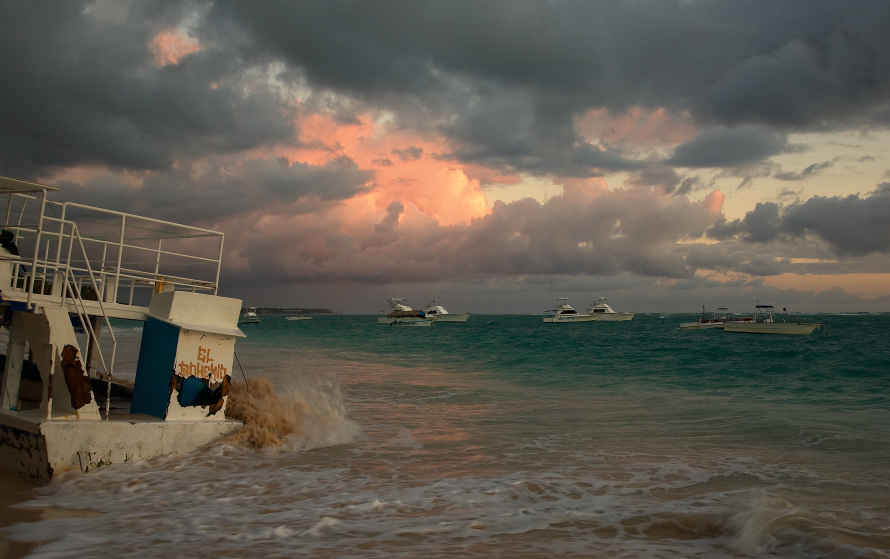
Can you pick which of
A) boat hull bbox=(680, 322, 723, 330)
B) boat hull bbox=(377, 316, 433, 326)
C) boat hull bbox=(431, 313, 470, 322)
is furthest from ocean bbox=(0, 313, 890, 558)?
boat hull bbox=(431, 313, 470, 322)

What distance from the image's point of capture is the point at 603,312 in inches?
3701

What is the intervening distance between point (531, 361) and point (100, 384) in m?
19.2

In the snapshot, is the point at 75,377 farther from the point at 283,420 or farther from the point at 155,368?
the point at 283,420

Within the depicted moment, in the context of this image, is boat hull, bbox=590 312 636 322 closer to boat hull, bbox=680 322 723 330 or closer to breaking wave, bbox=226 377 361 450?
boat hull, bbox=680 322 723 330

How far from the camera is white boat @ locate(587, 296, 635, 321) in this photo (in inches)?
3701

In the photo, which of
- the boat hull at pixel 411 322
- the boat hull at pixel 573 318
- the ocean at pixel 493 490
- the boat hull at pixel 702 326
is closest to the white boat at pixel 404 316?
the boat hull at pixel 411 322

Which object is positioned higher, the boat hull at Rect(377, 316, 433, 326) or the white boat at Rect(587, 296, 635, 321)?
the white boat at Rect(587, 296, 635, 321)

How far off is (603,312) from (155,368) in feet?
301

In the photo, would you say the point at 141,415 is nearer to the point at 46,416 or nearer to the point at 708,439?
the point at 46,416

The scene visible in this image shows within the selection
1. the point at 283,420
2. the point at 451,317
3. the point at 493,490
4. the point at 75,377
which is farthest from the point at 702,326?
the point at 75,377

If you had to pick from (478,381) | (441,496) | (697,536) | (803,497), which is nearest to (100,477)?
(441,496)

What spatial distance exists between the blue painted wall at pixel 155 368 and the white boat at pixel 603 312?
299ft

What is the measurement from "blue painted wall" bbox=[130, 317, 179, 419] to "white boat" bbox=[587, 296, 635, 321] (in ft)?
299

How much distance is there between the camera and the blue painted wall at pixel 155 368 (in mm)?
7091
